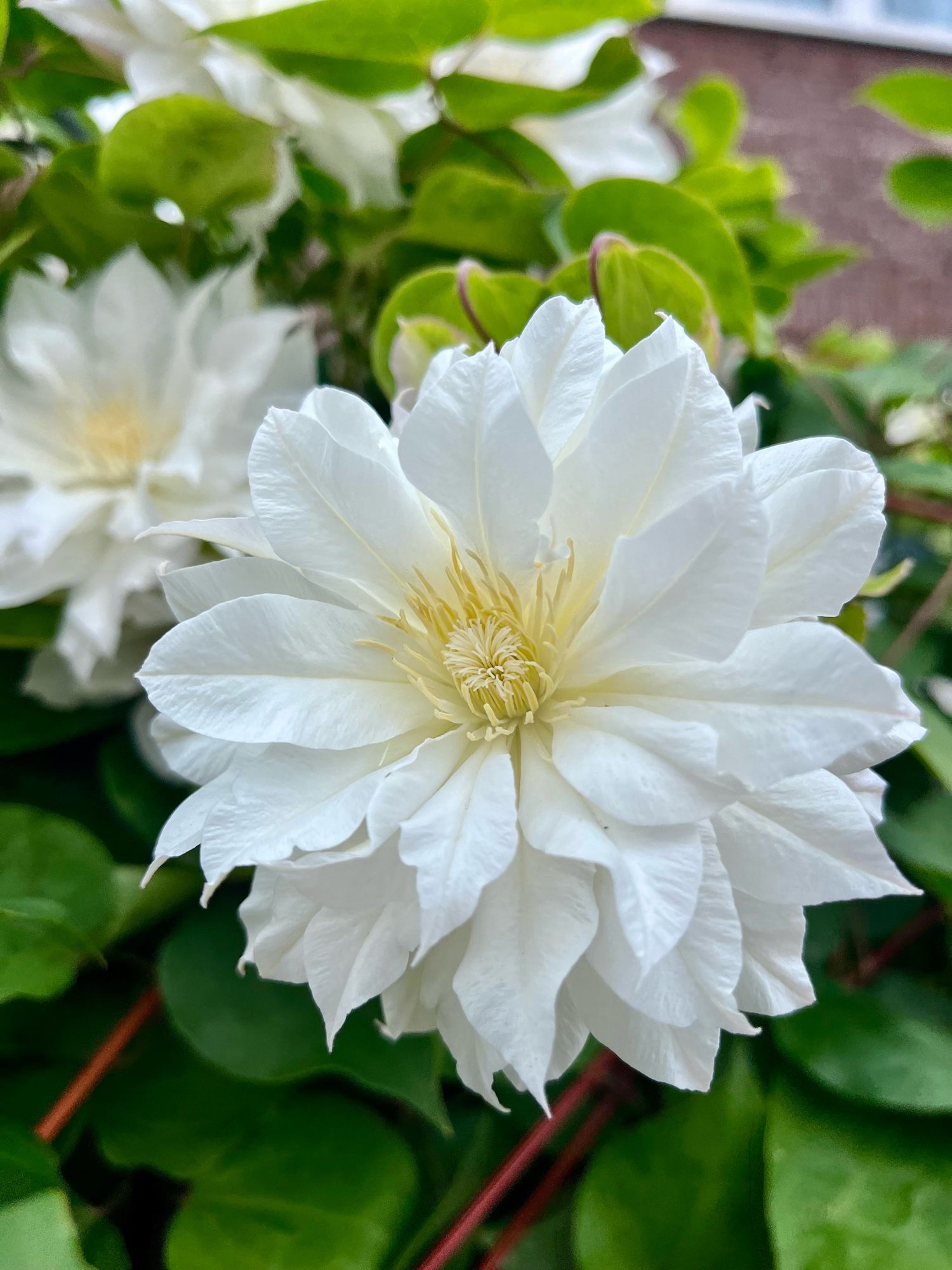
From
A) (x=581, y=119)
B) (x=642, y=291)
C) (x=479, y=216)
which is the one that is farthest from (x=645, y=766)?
(x=581, y=119)

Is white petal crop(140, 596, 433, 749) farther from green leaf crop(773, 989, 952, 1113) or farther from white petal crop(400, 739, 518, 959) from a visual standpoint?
green leaf crop(773, 989, 952, 1113)

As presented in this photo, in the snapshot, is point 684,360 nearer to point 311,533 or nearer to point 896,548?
point 311,533

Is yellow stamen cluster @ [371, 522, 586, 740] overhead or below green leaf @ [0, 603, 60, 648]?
overhead

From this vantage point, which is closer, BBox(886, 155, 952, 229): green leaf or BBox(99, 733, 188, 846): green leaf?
BBox(99, 733, 188, 846): green leaf

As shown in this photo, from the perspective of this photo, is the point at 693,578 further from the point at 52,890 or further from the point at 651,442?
the point at 52,890

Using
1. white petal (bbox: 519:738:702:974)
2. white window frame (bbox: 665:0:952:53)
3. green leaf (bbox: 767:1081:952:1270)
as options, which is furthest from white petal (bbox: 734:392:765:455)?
white window frame (bbox: 665:0:952:53)

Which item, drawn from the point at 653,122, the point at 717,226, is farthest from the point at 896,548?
the point at 653,122
